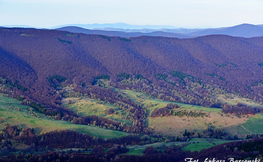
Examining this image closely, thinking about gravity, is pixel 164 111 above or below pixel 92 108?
above

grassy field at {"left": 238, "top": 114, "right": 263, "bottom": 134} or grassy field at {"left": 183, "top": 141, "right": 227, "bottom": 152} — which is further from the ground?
grassy field at {"left": 183, "top": 141, "right": 227, "bottom": 152}

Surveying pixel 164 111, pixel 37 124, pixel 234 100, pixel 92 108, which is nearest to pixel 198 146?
pixel 164 111

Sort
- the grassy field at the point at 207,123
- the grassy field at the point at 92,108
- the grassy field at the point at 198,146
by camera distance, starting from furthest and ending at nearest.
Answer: the grassy field at the point at 92,108 → the grassy field at the point at 207,123 → the grassy field at the point at 198,146

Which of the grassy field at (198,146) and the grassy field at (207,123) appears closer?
the grassy field at (198,146)

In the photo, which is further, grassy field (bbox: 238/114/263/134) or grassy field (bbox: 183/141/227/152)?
grassy field (bbox: 238/114/263/134)

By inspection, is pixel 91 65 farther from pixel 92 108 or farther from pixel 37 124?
pixel 37 124

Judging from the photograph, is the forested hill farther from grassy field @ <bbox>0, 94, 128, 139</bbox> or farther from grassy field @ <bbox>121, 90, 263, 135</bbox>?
grassy field @ <bbox>121, 90, 263, 135</bbox>

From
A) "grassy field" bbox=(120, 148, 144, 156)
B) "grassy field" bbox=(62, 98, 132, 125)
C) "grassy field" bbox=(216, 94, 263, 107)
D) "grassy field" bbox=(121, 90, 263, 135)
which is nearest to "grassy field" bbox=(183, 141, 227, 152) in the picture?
"grassy field" bbox=(120, 148, 144, 156)

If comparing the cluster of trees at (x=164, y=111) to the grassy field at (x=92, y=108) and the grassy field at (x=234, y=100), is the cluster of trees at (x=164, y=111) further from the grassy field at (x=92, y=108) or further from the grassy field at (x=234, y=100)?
the grassy field at (x=234, y=100)

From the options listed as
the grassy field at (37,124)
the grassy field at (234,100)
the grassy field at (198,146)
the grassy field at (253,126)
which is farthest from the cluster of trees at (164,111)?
the grassy field at (234,100)

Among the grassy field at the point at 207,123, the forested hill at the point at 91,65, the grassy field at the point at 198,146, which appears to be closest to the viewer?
the grassy field at the point at 198,146

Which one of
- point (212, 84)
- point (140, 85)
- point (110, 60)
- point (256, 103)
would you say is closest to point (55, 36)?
point (110, 60)
